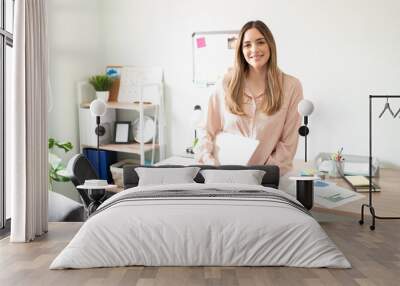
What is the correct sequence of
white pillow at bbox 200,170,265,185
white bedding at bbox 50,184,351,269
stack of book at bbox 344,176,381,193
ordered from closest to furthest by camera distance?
white bedding at bbox 50,184,351,269 < white pillow at bbox 200,170,265,185 < stack of book at bbox 344,176,381,193

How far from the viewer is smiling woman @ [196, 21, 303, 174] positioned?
18.4ft

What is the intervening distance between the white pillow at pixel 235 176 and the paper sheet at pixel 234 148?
Result: 0.43 metres

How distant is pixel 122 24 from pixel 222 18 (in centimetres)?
133

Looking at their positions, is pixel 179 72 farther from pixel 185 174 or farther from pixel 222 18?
pixel 185 174

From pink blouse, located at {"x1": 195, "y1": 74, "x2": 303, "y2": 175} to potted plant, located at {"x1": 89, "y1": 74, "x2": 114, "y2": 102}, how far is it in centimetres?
220

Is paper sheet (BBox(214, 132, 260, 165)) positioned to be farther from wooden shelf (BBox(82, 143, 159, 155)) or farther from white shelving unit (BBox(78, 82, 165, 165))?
wooden shelf (BBox(82, 143, 159, 155))

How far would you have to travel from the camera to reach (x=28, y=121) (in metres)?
4.77

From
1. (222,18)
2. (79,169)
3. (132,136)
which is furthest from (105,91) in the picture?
(79,169)

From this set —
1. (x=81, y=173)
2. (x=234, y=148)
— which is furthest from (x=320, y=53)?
(x=81, y=173)

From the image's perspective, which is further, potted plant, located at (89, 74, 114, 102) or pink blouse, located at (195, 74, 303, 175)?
potted plant, located at (89, 74, 114, 102)

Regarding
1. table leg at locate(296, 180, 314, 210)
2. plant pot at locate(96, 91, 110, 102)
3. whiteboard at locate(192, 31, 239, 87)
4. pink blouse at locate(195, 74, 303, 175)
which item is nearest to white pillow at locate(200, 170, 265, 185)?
table leg at locate(296, 180, 314, 210)

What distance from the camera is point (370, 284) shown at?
3568 millimetres

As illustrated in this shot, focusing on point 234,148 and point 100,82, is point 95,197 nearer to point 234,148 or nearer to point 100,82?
point 234,148

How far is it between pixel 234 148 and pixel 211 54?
2012 mm
